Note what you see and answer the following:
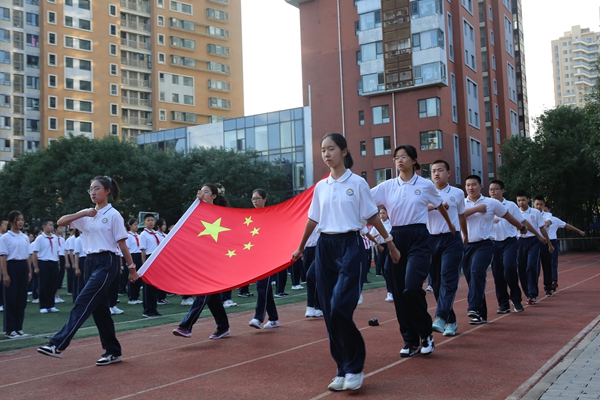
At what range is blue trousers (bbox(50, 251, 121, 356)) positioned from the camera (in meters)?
7.29

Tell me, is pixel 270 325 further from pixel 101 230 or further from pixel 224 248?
pixel 101 230

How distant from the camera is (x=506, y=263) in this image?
11156mm

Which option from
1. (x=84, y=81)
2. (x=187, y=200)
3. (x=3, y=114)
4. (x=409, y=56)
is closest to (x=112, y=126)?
(x=84, y=81)

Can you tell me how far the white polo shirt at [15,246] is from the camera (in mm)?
11137

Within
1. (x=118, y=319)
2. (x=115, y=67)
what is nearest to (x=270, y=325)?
(x=118, y=319)

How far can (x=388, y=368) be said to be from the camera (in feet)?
21.6

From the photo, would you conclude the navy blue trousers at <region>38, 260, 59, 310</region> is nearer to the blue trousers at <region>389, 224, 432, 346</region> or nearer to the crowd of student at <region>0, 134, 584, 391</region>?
the crowd of student at <region>0, 134, 584, 391</region>

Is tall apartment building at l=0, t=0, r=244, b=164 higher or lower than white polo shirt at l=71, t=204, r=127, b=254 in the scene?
higher

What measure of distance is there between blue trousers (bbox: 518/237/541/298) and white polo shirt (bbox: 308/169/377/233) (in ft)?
25.6

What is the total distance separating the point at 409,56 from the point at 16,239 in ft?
134

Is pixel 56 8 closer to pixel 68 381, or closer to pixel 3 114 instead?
pixel 3 114

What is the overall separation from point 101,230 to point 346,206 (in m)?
3.25

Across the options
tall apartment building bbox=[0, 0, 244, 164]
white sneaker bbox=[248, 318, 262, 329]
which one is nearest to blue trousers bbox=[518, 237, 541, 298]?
white sneaker bbox=[248, 318, 262, 329]

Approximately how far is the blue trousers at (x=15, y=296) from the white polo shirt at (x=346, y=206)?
7.06m
